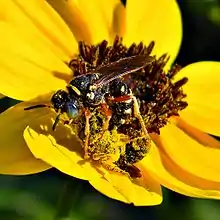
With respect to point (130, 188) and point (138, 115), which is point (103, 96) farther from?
point (130, 188)

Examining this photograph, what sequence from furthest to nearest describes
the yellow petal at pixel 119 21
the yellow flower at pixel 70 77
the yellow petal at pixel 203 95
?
1. the yellow petal at pixel 119 21
2. the yellow petal at pixel 203 95
3. the yellow flower at pixel 70 77

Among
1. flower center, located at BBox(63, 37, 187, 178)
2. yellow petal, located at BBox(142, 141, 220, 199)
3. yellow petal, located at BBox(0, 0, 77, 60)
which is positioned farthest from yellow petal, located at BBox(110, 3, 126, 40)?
yellow petal, located at BBox(142, 141, 220, 199)

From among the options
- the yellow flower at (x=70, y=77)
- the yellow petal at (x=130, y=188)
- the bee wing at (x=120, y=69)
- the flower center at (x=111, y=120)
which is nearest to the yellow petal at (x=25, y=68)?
the yellow flower at (x=70, y=77)

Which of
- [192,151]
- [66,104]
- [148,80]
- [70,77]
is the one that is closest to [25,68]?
[70,77]

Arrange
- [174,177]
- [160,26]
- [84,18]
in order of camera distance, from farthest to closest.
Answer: [160,26]
[84,18]
[174,177]

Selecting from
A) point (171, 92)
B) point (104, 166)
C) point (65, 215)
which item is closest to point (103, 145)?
point (104, 166)

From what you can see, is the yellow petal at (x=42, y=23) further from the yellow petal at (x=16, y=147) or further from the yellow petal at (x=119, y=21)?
the yellow petal at (x=16, y=147)
